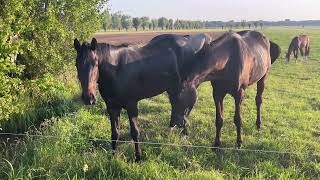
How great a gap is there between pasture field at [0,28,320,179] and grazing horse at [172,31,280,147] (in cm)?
63

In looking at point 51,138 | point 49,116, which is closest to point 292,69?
point 49,116

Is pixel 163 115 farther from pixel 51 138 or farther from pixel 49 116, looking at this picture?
pixel 51 138

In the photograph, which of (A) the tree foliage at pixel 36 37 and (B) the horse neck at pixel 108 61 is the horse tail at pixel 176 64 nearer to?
(B) the horse neck at pixel 108 61

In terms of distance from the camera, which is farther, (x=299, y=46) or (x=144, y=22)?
(x=144, y=22)

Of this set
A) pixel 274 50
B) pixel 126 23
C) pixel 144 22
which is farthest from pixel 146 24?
pixel 274 50

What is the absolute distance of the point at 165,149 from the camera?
6168 mm

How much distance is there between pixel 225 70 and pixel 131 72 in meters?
1.62

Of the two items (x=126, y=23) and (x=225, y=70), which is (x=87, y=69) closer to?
(x=225, y=70)

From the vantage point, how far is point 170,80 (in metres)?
6.63

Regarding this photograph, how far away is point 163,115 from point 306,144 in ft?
10.2

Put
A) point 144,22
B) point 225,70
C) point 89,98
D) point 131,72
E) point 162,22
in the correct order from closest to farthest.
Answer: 1. point 89,98
2. point 131,72
3. point 225,70
4. point 144,22
5. point 162,22

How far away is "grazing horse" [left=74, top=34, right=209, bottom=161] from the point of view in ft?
16.6

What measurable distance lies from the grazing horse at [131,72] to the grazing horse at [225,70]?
29cm

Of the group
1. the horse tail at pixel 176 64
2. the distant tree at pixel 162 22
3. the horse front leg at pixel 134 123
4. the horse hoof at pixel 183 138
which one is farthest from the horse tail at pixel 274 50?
the distant tree at pixel 162 22
